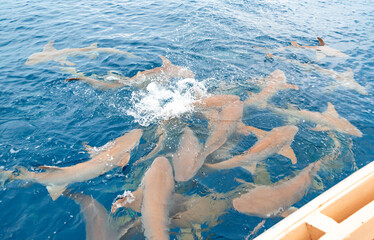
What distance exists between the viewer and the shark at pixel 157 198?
3.38 meters

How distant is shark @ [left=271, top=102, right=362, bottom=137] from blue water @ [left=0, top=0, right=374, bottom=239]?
0.20m

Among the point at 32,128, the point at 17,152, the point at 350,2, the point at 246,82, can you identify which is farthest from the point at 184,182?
the point at 350,2

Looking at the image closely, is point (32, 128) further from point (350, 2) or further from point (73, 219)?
point (350, 2)

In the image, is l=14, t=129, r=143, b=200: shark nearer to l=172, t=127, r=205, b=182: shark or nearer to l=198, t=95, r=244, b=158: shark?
l=172, t=127, r=205, b=182: shark

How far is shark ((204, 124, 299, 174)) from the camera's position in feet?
15.1

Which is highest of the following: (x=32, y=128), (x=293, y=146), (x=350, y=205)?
(x=350, y=205)

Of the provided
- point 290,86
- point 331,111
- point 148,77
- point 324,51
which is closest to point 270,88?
point 290,86

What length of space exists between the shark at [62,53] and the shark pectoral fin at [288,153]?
20.8 feet

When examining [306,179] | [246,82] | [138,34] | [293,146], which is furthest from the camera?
[138,34]

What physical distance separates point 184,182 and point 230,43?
7282mm

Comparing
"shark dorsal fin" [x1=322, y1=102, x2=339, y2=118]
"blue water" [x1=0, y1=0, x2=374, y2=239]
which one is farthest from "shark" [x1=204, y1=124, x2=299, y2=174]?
"shark dorsal fin" [x1=322, y1=102, x2=339, y2=118]

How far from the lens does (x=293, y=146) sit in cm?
504

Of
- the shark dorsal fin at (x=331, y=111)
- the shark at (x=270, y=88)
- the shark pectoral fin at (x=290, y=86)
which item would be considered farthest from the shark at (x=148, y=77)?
the shark dorsal fin at (x=331, y=111)

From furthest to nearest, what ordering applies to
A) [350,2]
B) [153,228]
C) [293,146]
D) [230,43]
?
[350,2]
[230,43]
[293,146]
[153,228]
